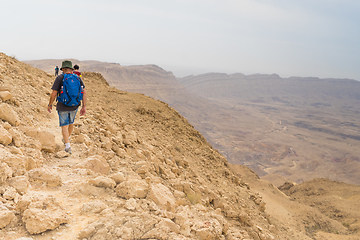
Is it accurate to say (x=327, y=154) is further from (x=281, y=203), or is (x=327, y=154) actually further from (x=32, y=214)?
(x=32, y=214)

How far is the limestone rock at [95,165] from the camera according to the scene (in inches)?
126

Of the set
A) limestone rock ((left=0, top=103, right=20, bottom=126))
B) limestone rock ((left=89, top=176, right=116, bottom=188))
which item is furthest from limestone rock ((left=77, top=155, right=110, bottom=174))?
limestone rock ((left=0, top=103, right=20, bottom=126))

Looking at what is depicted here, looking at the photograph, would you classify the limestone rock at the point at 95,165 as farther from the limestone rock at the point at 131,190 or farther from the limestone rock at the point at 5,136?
the limestone rock at the point at 5,136

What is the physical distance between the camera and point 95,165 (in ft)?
10.7

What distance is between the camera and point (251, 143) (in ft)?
176

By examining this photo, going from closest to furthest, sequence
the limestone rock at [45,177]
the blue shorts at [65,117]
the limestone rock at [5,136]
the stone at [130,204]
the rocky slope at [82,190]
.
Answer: the rocky slope at [82,190] → the stone at [130,204] → the limestone rock at [45,177] → the limestone rock at [5,136] → the blue shorts at [65,117]

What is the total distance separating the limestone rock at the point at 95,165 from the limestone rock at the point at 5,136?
875 mm

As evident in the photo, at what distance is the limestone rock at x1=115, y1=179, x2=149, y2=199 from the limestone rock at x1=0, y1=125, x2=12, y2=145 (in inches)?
56.0

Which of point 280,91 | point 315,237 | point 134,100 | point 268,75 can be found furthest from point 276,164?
point 268,75

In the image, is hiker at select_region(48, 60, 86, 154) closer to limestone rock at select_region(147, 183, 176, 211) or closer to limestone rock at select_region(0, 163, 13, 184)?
limestone rock at select_region(0, 163, 13, 184)

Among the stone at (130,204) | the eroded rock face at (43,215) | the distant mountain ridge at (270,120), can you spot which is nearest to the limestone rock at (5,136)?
the eroded rock face at (43,215)

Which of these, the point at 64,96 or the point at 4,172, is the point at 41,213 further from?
the point at 64,96

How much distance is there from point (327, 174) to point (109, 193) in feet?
151

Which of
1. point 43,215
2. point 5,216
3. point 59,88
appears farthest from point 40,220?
point 59,88
